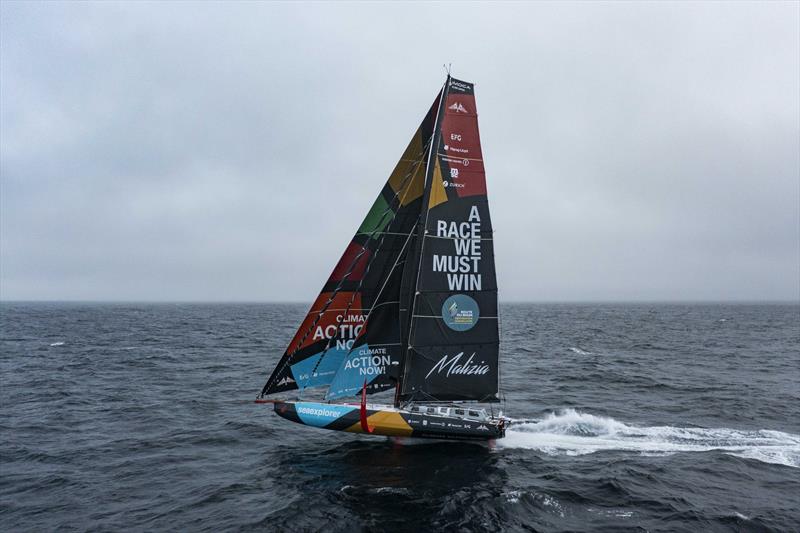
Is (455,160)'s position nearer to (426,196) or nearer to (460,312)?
(426,196)

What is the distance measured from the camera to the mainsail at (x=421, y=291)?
16.4 meters

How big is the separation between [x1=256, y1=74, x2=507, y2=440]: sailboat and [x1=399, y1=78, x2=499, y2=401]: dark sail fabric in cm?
4

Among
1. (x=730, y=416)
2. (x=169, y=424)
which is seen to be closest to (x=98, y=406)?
(x=169, y=424)

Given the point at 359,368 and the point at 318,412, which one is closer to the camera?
the point at 318,412

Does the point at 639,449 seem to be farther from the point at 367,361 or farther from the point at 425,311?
the point at 367,361

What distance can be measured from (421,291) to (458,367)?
3147 mm

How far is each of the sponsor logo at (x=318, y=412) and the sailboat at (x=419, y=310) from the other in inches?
1.3

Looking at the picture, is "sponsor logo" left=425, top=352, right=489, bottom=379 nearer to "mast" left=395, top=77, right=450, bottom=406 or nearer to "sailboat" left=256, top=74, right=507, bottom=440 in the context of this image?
"sailboat" left=256, top=74, right=507, bottom=440

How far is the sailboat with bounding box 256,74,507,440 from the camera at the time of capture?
16219mm

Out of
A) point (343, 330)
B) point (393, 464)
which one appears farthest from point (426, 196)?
point (393, 464)

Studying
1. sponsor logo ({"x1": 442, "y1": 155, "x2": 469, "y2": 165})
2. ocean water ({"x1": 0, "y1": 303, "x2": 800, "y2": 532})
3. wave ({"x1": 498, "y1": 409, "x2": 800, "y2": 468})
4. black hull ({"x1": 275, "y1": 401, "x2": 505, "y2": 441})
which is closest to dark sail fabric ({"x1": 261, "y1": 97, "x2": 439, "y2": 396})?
sponsor logo ({"x1": 442, "y1": 155, "x2": 469, "y2": 165})

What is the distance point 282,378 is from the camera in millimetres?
17656

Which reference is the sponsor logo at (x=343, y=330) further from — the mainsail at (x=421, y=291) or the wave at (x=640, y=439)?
the wave at (x=640, y=439)

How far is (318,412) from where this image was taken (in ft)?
53.2
